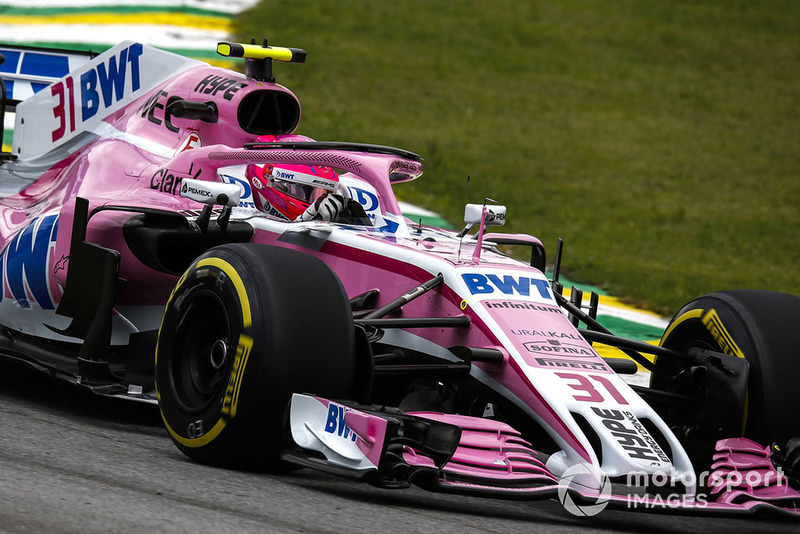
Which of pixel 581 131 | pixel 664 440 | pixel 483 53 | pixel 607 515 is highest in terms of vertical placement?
pixel 483 53

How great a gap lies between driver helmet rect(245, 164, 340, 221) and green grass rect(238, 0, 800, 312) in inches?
205

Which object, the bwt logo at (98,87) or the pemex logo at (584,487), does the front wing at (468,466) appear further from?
the bwt logo at (98,87)

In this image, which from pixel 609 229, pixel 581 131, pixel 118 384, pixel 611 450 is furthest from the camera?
pixel 581 131

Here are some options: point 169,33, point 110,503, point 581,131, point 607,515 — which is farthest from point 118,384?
point 581,131

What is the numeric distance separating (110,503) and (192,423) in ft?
2.70

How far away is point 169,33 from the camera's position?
1759 centimetres

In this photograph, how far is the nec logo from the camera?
16.0 ft

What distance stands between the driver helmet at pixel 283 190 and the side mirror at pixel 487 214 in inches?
36.0

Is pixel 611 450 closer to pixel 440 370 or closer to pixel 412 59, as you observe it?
pixel 440 370

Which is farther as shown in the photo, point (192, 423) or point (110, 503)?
point (192, 423)

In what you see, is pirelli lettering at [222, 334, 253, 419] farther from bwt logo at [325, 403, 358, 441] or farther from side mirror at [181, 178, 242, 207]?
side mirror at [181, 178, 242, 207]

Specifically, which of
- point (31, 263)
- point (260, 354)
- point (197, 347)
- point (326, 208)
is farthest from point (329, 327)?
point (31, 263)

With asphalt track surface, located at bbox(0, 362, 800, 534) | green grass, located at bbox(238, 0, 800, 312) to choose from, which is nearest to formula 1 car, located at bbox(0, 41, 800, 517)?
asphalt track surface, located at bbox(0, 362, 800, 534)

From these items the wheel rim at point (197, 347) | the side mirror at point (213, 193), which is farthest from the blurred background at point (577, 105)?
the wheel rim at point (197, 347)
